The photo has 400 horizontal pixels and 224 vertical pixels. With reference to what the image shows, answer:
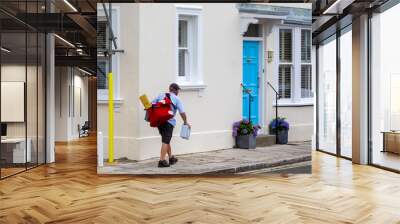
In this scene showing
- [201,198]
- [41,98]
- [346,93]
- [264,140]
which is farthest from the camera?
[346,93]

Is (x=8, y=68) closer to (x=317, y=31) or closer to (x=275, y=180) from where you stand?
(x=275, y=180)

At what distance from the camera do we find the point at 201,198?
4.81 m

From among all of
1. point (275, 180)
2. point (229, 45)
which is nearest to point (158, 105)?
point (229, 45)

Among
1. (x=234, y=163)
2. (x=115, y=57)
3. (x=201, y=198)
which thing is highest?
(x=115, y=57)

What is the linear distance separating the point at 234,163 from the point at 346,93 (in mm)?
3646

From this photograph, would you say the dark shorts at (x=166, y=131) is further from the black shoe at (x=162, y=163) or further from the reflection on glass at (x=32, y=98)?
the reflection on glass at (x=32, y=98)

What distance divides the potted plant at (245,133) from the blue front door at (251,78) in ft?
0.33

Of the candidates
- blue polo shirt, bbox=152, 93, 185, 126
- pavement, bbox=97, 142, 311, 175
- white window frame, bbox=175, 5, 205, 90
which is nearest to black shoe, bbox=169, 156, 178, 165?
pavement, bbox=97, 142, 311, 175

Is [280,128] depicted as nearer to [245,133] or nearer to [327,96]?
[245,133]

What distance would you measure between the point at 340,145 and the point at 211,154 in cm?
392

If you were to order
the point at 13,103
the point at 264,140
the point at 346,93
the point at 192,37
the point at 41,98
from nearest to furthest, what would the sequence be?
the point at 192,37, the point at 264,140, the point at 13,103, the point at 41,98, the point at 346,93

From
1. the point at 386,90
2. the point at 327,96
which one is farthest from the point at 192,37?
the point at 327,96

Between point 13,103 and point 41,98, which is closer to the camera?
point 13,103

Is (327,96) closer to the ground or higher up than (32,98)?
higher up
